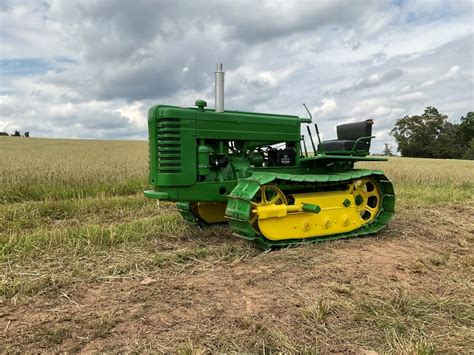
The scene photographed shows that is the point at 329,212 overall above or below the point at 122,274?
above

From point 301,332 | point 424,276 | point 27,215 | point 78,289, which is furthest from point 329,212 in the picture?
point 27,215

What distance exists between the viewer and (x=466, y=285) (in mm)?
4777

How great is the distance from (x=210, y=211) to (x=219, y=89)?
82.0 inches

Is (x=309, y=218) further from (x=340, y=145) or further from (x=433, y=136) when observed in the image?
(x=433, y=136)

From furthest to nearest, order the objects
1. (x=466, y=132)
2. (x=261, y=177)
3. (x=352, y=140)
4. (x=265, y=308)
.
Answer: (x=466, y=132) → (x=352, y=140) → (x=261, y=177) → (x=265, y=308)

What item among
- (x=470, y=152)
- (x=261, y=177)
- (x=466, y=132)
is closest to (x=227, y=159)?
(x=261, y=177)

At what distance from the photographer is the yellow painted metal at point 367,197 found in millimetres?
7156

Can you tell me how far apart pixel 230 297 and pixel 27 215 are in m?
5.16

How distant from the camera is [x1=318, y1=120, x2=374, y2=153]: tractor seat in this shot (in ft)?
24.3

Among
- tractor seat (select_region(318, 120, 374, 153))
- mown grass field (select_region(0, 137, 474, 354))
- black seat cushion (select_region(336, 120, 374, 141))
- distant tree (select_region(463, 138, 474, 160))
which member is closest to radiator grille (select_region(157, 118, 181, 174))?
mown grass field (select_region(0, 137, 474, 354))

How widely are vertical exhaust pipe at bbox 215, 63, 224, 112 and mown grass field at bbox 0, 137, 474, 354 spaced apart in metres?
1.92

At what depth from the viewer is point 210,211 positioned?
7.29 meters

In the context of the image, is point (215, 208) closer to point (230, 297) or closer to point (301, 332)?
point (230, 297)

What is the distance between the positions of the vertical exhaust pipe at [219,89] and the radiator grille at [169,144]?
2.31 feet
